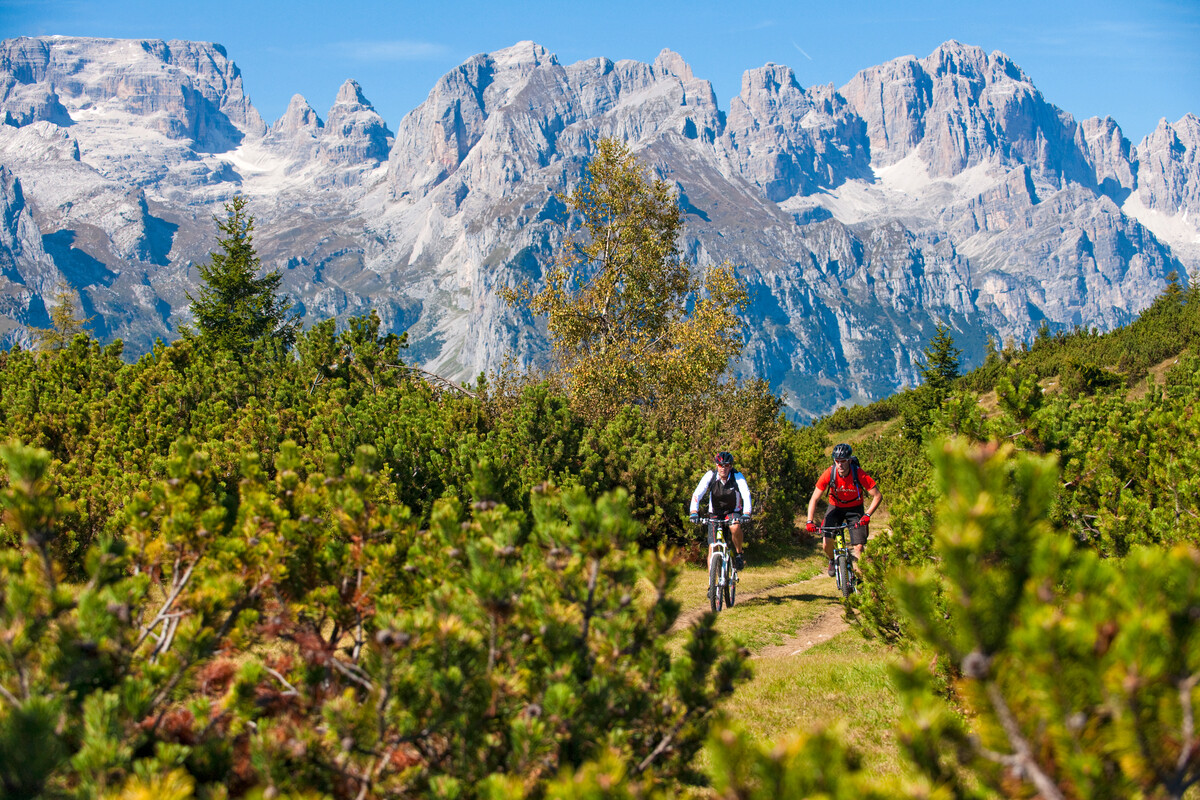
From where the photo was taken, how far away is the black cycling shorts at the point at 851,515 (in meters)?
10.9

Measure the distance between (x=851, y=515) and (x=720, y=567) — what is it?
7.23 ft

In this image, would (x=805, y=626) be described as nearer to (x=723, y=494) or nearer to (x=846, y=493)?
(x=846, y=493)

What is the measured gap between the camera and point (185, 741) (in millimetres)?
3061

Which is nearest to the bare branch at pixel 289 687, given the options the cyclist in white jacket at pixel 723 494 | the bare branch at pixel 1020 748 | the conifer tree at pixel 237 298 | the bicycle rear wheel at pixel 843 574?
the bare branch at pixel 1020 748

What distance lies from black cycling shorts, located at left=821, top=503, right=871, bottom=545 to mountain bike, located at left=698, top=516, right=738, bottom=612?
162 centimetres

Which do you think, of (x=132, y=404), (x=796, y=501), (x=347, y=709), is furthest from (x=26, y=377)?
(x=796, y=501)

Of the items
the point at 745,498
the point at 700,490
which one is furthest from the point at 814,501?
the point at 700,490

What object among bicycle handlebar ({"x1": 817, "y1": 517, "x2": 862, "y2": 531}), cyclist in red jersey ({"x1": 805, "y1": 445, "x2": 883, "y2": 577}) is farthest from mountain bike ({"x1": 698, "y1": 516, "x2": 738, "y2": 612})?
bicycle handlebar ({"x1": 817, "y1": 517, "x2": 862, "y2": 531})

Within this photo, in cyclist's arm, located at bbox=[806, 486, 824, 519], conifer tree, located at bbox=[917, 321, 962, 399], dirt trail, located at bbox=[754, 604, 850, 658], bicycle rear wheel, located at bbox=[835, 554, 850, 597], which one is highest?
conifer tree, located at bbox=[917, 321, 962, 399]

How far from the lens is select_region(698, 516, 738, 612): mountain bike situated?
10.8 metres

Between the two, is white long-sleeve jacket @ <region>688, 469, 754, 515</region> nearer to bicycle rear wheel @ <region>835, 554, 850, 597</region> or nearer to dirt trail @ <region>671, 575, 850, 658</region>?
dirt trail @ <region>671, 575, 850, 658</region>

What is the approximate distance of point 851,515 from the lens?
11.1 m

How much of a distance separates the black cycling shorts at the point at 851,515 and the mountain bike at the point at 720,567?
63.6 inches

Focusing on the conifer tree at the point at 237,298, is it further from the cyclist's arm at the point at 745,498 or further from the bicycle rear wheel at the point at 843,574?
the bicycle rear wheel at the point at 843,574
